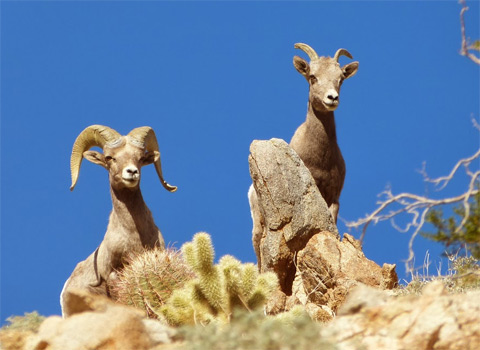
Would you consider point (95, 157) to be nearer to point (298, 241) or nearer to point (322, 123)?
point (298, 241)

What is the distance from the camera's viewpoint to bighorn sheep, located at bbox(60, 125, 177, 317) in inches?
388

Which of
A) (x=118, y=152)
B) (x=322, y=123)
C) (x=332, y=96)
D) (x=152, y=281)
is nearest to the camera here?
(x=152, y=281)

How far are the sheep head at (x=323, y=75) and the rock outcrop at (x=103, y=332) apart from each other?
706cm

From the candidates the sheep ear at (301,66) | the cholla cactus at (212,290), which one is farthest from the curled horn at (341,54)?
the cholla cactus at (212,290)

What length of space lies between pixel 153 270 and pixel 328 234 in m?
2.76

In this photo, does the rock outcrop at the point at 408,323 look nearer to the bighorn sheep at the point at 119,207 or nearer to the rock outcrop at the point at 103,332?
the rock outcrop at the point at 103,332

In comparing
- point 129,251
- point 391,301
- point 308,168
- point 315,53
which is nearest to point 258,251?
point 308,168

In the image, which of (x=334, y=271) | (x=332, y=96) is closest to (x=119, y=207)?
(x=334, y=271)

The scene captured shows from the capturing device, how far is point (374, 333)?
192 inches

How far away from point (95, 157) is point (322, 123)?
11.6ft

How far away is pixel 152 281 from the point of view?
26.6 ft

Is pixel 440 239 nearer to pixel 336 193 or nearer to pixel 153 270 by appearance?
pixel 153 270

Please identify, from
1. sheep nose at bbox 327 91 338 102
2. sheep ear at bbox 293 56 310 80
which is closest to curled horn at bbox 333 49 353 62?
sheep ear at bbox 293 56 310 80

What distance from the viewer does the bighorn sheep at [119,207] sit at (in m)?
9.86
